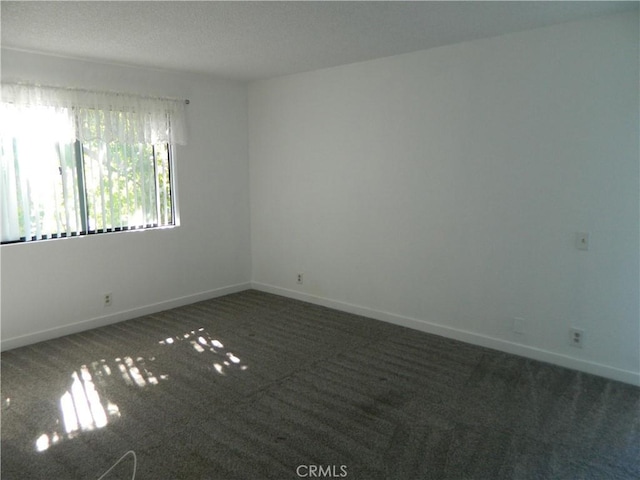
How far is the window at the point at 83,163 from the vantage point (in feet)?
12.2

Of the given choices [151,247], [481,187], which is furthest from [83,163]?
[481,187]

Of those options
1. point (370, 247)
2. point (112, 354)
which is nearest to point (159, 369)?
point (112, 354)

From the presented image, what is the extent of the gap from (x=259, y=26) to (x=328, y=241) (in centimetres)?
235

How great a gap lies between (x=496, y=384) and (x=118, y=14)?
350 cm

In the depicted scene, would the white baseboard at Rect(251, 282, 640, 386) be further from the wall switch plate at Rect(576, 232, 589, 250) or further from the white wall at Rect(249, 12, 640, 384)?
the wall switch plate at Rect(576, 232, 589, 250)

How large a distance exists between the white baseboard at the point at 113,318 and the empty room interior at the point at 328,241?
0.08 feet

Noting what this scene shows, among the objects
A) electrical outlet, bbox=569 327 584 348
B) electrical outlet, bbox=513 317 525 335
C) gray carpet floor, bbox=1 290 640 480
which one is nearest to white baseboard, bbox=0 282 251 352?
gray carpet floor, bbox=1 290 640 480

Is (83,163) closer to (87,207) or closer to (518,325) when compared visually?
(87,207)

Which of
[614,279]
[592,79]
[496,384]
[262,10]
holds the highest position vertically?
[262,10]

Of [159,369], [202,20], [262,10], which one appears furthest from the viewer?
[159,369]

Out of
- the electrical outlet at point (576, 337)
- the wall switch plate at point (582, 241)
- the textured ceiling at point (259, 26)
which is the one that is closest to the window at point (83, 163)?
the textured ceiling at point (259, 26)

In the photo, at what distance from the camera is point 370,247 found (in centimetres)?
454

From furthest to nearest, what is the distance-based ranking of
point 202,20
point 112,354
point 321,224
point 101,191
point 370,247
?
point 321,224, point 370,247, point 101,191, point 112,354, point 202,20

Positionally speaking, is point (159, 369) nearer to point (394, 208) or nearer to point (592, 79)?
point (394, 208)
